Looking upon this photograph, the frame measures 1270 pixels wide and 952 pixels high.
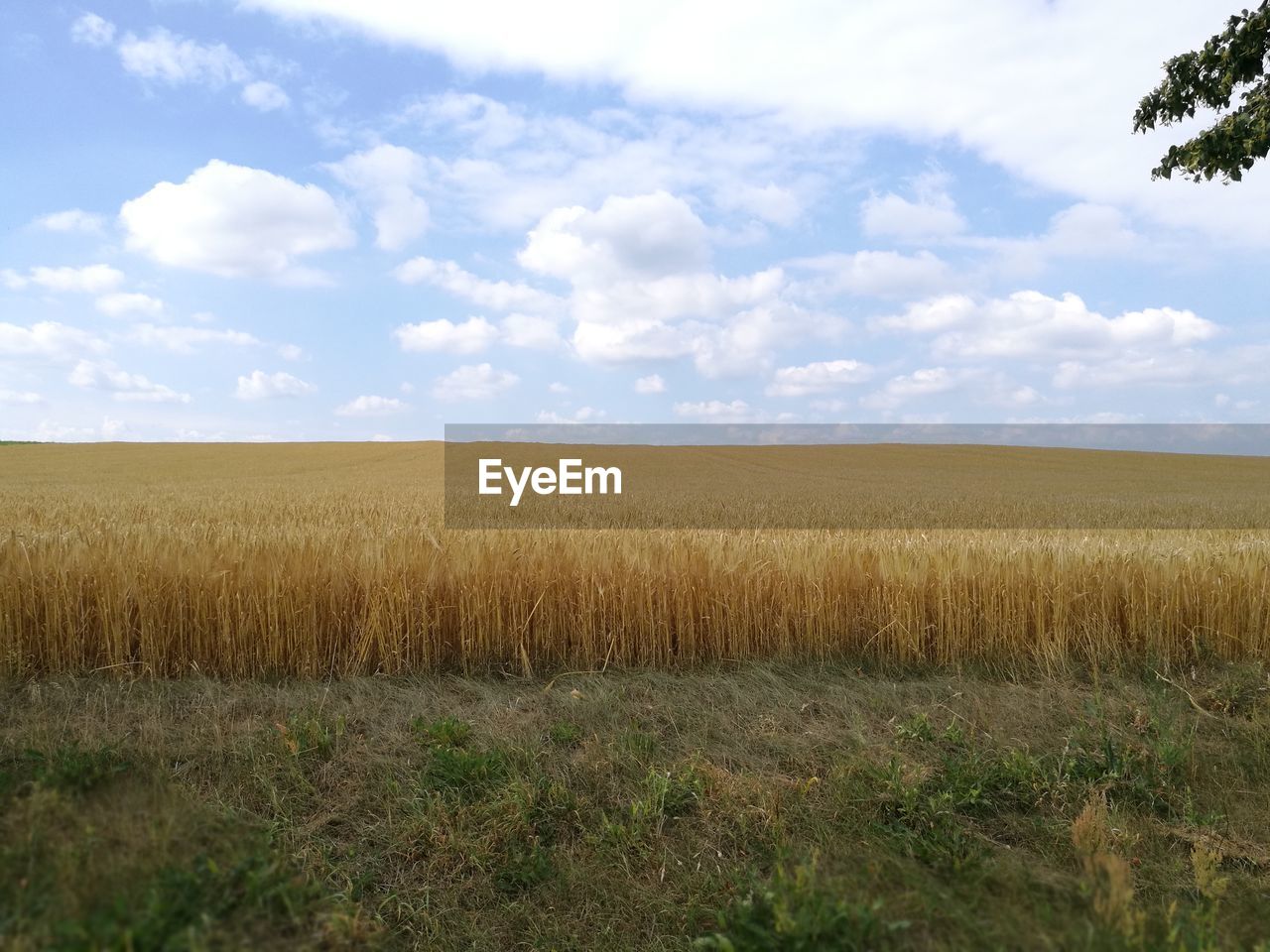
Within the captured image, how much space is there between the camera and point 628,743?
13.3 feet

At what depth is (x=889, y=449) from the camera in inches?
1777

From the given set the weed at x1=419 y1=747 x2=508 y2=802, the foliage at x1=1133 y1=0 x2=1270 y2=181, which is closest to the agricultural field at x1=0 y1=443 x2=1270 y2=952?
the weed at x1=419 y1=747 x2=508 y2=802

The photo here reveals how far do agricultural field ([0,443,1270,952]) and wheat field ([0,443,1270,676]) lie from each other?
1.1 inches

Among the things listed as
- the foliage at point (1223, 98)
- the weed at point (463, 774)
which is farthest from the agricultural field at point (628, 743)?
the foliage at point (1223, 98)

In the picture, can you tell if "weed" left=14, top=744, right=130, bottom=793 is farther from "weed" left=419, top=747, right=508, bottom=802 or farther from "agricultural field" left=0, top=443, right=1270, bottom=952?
"weed" left=419, top=747, right=508, bottom=802

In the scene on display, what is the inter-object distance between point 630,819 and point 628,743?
0.58m

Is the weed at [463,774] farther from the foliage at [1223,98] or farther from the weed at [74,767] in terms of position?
the foliage at [1223,98]

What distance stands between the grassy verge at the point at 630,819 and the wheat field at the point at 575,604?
22.1 inches

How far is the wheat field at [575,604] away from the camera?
538cm

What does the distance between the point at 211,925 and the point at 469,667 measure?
3.26m

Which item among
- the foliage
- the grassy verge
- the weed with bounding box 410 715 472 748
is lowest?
the grassy verge

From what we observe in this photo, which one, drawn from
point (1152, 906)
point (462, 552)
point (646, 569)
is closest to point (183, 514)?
point (462, 552)

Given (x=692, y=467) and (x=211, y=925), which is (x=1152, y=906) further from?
(x=692, y=467)

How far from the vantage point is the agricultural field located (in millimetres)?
2664
